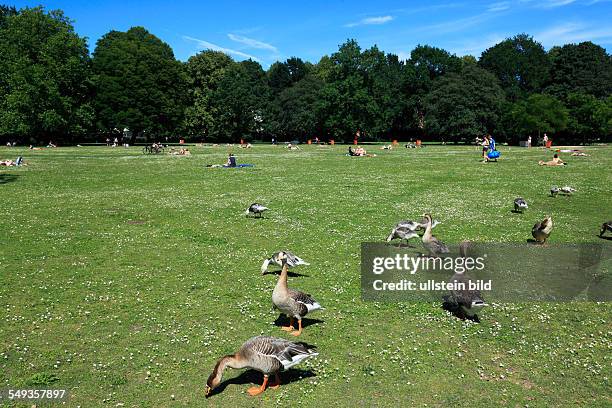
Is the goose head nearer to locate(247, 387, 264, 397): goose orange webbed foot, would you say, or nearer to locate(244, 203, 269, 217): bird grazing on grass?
locate(247, 387, 264, 397): goose orange webbed foot

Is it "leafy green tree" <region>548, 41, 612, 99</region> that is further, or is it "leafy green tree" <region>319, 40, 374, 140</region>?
"leafy green tree" <region>319, 40, 374, 140</region>

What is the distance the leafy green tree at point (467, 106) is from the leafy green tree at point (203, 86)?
5235 cm

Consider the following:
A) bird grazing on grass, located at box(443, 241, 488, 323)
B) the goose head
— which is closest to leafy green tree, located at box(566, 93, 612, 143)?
bird grazing on grass, located at box(443, 241, 488, 323)

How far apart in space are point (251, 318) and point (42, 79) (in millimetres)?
93115

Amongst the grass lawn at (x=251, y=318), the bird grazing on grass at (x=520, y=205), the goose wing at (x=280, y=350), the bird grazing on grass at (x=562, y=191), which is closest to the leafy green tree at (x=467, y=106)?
the bird grazing on grass at (x=562, y=191)

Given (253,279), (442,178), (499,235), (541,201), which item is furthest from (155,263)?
(442,178)

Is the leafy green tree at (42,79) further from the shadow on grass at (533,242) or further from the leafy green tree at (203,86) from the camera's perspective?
the shadow on grass at (533,242)

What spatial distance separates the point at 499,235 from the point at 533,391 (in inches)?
429

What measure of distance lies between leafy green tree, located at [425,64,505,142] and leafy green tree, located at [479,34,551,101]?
11.9 meters

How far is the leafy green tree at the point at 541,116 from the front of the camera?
87.5 m

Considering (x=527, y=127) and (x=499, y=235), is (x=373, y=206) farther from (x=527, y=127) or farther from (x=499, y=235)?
(x=527, y=127)

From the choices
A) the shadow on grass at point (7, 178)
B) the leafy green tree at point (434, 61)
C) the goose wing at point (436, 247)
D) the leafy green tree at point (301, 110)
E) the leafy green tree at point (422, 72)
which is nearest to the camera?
the goose wing at point (436, 247)

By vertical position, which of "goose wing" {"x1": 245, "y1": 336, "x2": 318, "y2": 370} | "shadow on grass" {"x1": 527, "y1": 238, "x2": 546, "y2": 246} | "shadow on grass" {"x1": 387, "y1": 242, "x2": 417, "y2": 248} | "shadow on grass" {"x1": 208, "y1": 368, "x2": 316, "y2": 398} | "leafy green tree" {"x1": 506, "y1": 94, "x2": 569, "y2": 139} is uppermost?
"leafy green tree" {"x1": 506, "y1": 94, "x2": 569, "y2": 139}

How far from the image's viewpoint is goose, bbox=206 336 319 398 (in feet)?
25.3
